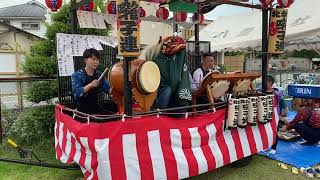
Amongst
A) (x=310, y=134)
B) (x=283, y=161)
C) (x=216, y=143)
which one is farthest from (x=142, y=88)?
(x=310, y=134)

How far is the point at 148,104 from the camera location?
3996mm

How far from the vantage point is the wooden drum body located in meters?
3.70

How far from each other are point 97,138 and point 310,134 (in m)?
4.67

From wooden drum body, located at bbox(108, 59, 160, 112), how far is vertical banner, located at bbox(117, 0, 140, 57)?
1.09 feet

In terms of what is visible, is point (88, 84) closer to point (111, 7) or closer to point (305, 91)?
point (111, 7)

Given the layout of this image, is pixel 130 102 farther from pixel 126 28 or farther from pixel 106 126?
pixel 126 28

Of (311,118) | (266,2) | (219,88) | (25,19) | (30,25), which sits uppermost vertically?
(25,19)

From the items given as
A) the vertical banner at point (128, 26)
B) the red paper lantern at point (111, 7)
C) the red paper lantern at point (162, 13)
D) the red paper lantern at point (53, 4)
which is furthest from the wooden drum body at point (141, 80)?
the red paper lantern at point (162, 13)

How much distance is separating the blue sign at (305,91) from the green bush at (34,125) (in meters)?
7.09

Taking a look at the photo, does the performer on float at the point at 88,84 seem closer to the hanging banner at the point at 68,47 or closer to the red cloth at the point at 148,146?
the red cloth at the point at 148,146

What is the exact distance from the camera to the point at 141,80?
12.1 feet

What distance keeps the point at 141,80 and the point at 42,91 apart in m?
3.32

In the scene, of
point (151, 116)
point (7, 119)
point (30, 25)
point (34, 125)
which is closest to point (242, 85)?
point (151, 116)

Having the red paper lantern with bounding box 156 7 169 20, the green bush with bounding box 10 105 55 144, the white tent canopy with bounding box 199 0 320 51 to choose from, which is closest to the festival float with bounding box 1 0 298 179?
the green bush with bounding box 10 105 55 144
